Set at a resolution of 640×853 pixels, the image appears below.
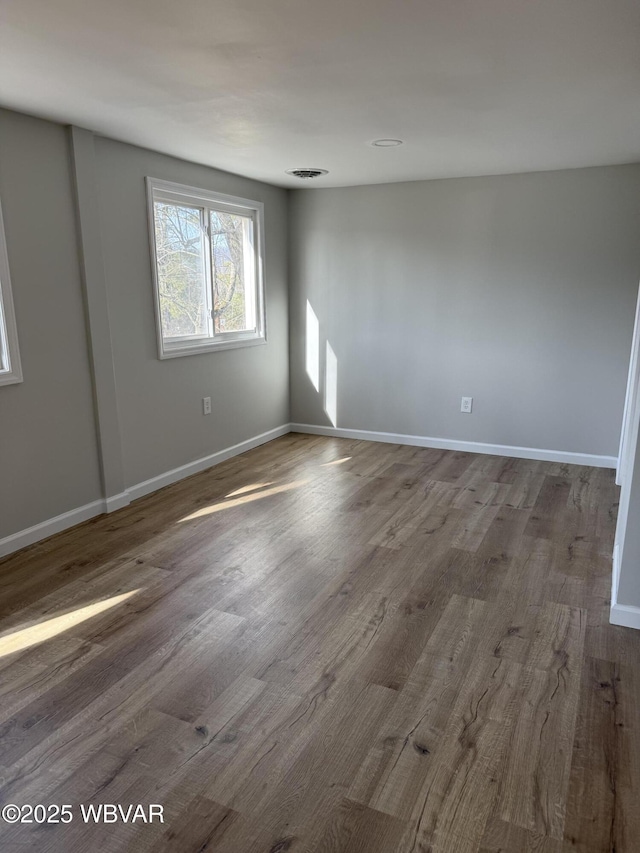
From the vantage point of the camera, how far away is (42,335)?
308 cm

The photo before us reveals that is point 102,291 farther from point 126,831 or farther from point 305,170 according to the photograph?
point 126,831

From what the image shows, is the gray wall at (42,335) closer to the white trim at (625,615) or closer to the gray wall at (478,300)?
the gray wall at (478,300)

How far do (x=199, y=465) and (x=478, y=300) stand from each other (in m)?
2.56

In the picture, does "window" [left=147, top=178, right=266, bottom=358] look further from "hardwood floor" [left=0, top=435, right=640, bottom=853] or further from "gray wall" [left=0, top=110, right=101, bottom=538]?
"hardwood floor" [left=0, top=435, right=640, bottom=853]

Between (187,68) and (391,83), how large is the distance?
2.64 ft

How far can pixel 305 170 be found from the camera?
4219 millimetres

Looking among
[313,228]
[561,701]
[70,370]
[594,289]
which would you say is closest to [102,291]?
[70,370]

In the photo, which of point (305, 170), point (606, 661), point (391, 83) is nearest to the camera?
point (606, 661)

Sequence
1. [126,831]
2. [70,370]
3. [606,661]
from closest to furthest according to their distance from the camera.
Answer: [126,831], [606,661], [70,370]

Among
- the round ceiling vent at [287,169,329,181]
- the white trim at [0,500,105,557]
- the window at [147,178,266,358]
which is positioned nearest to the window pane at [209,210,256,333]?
the window at [147,178,266,358]

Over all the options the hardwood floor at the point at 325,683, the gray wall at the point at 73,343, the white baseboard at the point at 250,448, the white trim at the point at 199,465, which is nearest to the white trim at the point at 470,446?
the white baseboard at the point at 250,448

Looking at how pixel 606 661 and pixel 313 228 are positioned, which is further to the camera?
pixel 313 228

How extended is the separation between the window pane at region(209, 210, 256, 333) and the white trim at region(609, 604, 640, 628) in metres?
3.30

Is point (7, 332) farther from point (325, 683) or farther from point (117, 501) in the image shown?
point (325, 683)
